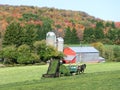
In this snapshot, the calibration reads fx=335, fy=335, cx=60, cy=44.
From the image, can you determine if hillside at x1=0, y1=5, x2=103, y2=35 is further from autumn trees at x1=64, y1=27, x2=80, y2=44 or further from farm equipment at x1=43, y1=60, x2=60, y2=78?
farm equipment at x1=43, y1=60, x2=60, y2=78

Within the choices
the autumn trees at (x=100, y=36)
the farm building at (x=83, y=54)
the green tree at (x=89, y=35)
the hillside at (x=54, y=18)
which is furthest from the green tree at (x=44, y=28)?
the autumn trees at (x=100, y=36)

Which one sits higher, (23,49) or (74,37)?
(74,37)

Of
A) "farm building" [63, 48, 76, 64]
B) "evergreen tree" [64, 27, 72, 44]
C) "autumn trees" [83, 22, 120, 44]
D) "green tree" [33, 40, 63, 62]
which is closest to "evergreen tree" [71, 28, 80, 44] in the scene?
"evergreen tree" [64, 27, 72, 44]

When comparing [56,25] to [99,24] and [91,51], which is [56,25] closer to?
[99,24]

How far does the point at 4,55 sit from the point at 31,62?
4564mm

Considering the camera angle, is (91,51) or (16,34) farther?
(91,51)

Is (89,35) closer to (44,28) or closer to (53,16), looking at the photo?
(44,28)

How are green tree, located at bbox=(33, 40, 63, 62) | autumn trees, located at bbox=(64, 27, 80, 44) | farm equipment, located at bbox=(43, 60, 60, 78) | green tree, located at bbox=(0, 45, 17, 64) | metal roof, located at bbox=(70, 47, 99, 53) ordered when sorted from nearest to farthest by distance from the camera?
1. farm equipment, located at bbox=(43, 60, 60, 78)
2. green tree, located at bbox=(0, 45, 17, 64)
3. green tree, located at bbox=(33, 40, 63, 62)
4. metal roof, located at bbox=(70, 47, 99, 53)
5. autumn trees, located at bbox=(64, 27, 80, 44)

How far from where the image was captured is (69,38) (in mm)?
94375

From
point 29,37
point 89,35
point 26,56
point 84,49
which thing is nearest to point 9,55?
point 26,56

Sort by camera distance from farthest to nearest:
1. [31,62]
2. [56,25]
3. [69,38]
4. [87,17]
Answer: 1. [87,17]
2. [56,25]
3. [69,38]
4. [31,62]

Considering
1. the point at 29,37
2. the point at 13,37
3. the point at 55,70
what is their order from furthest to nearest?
the point at 29,37 → the point at 13,37 → the point at 55,70

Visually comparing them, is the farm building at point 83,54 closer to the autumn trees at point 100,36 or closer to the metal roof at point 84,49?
the metal roof at point 84,49

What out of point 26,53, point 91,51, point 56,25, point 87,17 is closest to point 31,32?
point 26,53
